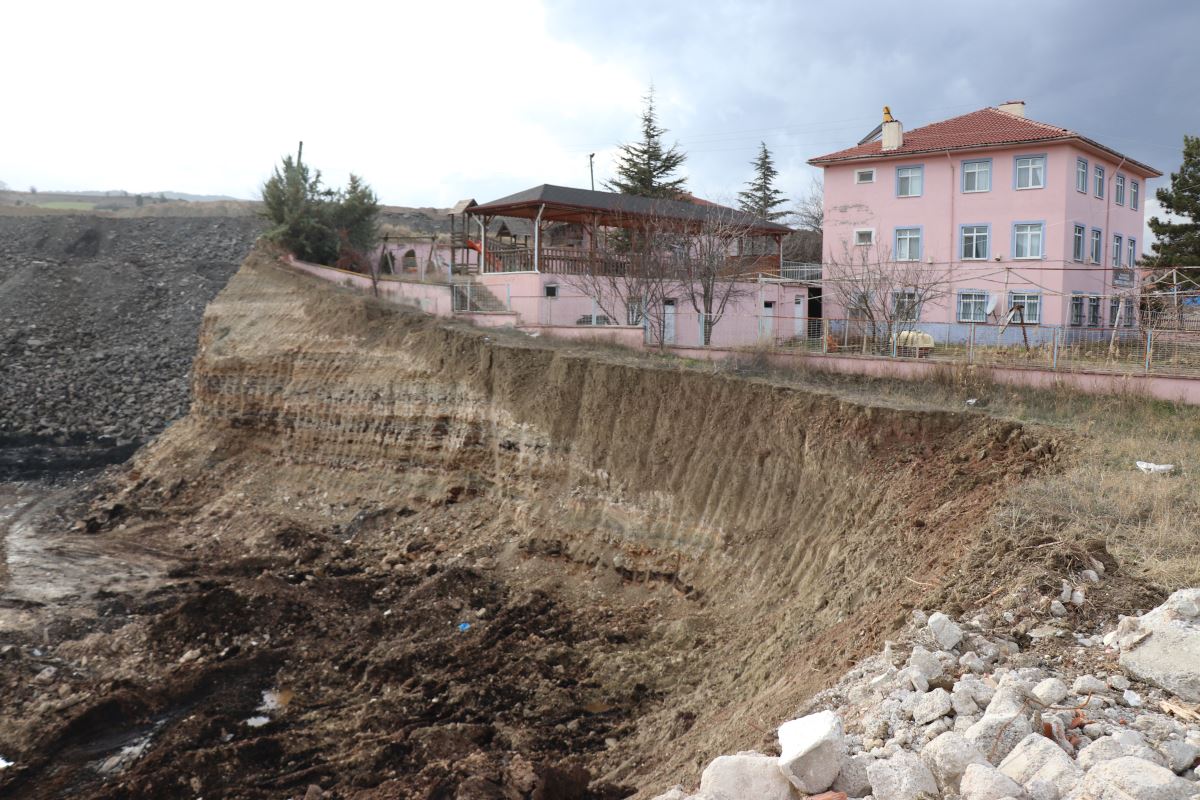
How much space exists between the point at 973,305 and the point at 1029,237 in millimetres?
3392

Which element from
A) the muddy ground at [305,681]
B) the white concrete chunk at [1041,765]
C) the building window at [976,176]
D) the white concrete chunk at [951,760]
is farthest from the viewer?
the building window at [976,176]

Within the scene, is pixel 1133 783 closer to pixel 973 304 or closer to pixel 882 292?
pixel 882 292

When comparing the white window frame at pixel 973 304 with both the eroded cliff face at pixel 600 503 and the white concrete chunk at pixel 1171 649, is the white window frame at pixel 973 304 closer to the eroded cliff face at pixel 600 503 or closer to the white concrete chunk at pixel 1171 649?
the eroded cliff face at pixel 600 503

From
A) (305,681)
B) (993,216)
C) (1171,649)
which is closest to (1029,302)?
(993,216)

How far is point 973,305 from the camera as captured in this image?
32969 mm

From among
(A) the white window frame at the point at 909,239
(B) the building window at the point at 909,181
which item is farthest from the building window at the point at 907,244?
(B) the building window at the point at 909,181

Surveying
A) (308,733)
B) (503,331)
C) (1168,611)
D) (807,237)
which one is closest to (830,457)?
(1168,611)

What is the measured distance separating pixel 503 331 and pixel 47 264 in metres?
25.8

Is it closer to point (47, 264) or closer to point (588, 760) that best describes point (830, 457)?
point (588, 760)

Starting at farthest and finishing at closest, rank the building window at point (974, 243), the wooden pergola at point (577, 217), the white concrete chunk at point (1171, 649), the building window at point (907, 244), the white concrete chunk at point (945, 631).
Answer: the building window at point (907, 244)
the building window at point (974, 243)
the wooden pergola at point (577, 217)
the white concrete chunk at point (945, 631)
the white concrete chunk at point (1171, 649)

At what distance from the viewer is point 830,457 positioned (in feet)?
45.9

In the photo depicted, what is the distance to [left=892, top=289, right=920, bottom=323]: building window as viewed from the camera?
24.7 m

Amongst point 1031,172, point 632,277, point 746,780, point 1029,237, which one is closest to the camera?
point 746,780

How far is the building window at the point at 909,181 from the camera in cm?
3522
